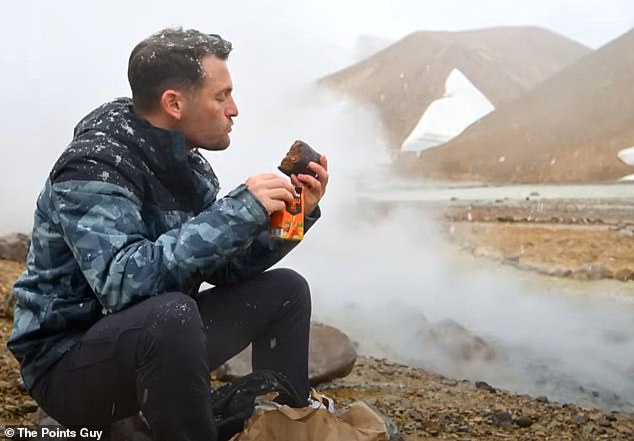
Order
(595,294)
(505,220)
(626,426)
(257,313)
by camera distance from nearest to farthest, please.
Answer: (257,313) → (626,426) → (595,294) → (505,220)

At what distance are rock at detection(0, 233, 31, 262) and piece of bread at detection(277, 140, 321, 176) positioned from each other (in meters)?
4.58

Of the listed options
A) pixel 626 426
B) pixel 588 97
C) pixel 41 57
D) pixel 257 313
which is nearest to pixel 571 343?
pixel 626 426

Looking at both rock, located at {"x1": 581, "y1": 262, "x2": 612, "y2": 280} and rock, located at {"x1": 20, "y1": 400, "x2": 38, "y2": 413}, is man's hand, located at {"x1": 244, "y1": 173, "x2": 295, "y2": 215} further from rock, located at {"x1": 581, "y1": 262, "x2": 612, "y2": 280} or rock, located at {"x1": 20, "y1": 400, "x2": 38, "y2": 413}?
rock, located at {"x1": 581, "y1": 262, "x2": 612, "y2": 280}

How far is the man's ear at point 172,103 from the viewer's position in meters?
1.76

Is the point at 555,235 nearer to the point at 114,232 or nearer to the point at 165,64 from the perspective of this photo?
the point at 165,64

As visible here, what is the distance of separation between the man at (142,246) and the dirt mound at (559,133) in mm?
24944

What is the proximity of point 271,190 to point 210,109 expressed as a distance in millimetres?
314

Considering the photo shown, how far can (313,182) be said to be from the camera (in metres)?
1.88

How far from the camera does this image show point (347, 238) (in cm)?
941

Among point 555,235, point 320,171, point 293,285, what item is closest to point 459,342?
point 293,285

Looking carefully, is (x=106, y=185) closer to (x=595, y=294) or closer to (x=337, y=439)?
(x=337, y=439)

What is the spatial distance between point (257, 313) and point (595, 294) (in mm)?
6062

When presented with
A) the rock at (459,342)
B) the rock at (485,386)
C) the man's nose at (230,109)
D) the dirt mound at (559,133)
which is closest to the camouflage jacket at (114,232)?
the man's nose at (230,109)

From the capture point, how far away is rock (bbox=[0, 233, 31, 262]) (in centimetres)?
585
